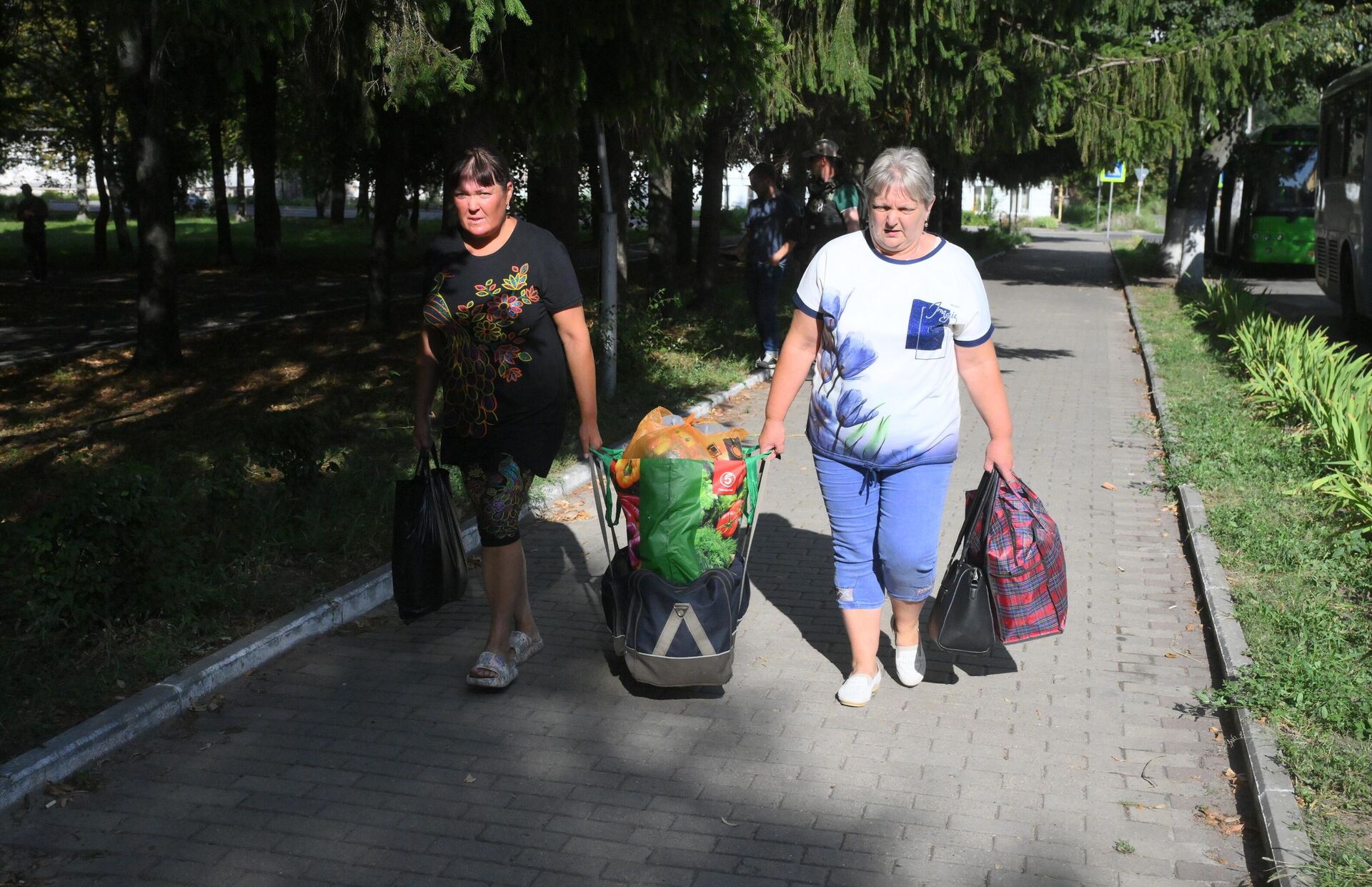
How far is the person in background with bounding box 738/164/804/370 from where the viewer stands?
12.4 m

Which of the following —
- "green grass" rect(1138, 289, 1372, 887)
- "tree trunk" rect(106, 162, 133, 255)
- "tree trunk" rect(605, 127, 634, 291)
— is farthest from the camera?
"tree trunk" rect(106, 162, 133, 255)

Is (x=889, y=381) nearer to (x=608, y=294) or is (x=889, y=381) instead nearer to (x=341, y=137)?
(x=608, y=294)

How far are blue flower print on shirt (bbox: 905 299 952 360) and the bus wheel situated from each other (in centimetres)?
1453

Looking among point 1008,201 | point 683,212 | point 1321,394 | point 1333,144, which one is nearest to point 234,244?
point 683,212

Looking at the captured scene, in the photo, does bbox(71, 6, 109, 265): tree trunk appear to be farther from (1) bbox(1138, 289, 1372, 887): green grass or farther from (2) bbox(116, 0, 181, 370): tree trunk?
(1) bbox(1138, 289, 1372, 887): green grass

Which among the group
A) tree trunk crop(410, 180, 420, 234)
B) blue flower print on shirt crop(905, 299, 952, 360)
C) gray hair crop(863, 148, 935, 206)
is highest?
tree trunk crop(410, 180, 420, 234)

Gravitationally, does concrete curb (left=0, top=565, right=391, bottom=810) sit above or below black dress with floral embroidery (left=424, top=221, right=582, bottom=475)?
below

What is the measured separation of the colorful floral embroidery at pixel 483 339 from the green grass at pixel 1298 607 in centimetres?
292

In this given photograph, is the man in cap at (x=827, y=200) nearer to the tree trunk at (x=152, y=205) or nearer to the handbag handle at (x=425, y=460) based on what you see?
the tree trunk at (x=152, y=205)

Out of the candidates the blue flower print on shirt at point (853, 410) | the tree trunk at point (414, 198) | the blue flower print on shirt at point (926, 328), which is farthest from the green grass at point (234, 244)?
the blue flower print on shirt at point (926, 328)

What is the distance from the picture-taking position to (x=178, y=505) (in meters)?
6.62

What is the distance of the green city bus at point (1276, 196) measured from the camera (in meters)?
27.7

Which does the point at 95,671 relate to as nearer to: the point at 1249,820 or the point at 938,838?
the point at 938,838

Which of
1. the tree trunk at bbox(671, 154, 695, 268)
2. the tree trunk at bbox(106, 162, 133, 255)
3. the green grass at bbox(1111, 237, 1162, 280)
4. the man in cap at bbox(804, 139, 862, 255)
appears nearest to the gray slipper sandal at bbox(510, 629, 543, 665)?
the man in cap at bbox(804, 139, 862, 255)
